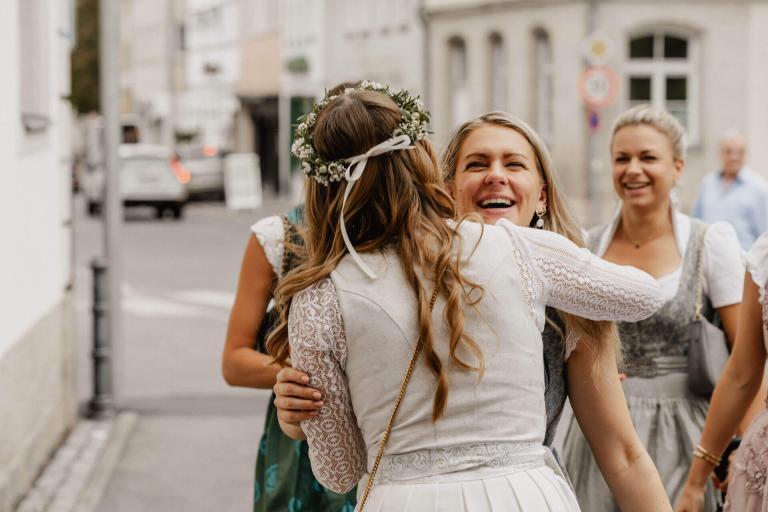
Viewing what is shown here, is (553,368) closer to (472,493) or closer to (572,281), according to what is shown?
(572,281)

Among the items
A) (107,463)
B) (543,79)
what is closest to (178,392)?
(107,463)

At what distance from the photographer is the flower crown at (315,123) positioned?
114 inches

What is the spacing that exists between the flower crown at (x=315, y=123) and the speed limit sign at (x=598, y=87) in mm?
17815

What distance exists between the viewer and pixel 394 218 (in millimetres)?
2869

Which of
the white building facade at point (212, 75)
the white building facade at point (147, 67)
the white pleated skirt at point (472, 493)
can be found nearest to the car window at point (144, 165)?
the white building facade at point (212, 75)

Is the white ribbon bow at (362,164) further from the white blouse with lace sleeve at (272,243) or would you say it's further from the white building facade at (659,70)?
the white building facade at (659,70)

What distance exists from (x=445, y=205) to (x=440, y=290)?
0.17m

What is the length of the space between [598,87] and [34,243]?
1346 cm

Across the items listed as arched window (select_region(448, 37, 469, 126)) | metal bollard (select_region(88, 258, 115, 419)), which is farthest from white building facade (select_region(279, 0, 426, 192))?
metal bollard (select_region(88, 258, 115, 419))

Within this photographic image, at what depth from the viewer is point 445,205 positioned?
9.59 ft

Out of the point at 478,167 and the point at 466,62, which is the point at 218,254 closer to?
the point at 466,62

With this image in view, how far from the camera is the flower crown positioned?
9.52 ft

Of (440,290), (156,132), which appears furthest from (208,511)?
(156,132)

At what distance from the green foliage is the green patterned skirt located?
251 feet
